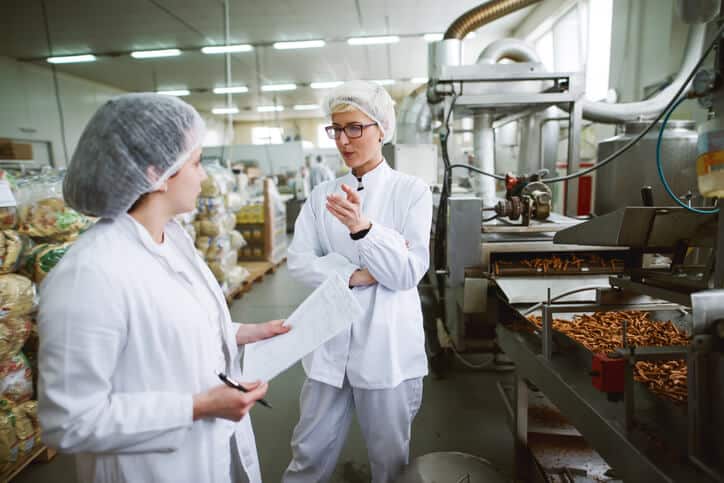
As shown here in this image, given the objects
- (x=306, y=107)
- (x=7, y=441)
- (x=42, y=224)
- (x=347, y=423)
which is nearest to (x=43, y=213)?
(x=42, y=224)

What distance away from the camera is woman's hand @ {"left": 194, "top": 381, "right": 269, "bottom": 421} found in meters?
0.79

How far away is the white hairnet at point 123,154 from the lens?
0.79 metres

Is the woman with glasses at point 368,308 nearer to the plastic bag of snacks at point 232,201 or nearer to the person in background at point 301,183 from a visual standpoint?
the plastic bag of snacks at point 232,201

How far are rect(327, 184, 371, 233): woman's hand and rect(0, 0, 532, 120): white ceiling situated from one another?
5729mm

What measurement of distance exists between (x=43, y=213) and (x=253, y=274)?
2834mm

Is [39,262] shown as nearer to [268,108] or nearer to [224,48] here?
[224,48]

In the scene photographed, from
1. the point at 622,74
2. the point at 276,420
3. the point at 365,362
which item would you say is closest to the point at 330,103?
Result: the point at 365,362

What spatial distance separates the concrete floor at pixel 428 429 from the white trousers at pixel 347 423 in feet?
1.43

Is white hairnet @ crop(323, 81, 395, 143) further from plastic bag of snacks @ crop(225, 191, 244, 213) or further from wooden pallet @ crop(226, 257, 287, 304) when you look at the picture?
wooden pallet @ crop(226, 257, 287, 304)

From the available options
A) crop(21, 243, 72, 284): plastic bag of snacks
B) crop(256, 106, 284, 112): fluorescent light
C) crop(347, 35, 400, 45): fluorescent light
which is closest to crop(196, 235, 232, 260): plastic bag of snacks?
crop(21, 243, 72, 284): plastic bag of snacks

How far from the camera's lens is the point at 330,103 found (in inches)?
57.6

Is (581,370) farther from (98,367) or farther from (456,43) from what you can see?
(456,43)

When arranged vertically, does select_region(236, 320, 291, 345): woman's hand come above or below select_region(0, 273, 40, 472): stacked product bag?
above

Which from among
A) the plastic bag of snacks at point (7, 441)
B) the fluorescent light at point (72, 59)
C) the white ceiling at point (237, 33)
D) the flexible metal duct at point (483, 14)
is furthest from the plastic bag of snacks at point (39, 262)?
the fluorescent light at point (72, 59)
